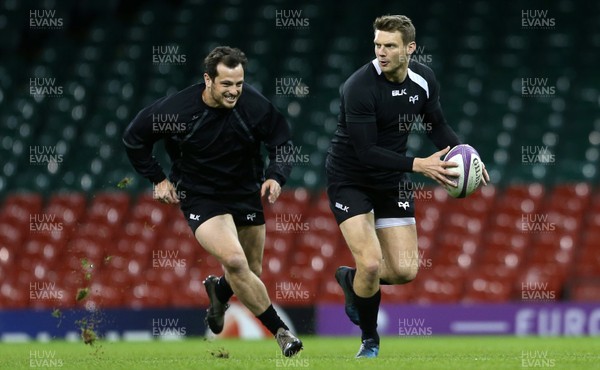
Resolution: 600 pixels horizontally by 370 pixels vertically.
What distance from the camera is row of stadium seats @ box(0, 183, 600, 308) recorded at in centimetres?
1627

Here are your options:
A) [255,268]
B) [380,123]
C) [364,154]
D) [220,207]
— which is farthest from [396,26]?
[255,268]

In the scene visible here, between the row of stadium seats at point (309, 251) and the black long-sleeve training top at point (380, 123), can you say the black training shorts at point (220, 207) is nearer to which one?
the black long-sleeve training top at point (380, 123)

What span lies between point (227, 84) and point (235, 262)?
1.30m

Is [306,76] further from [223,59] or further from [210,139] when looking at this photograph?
[223,59]

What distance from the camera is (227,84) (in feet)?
28.7

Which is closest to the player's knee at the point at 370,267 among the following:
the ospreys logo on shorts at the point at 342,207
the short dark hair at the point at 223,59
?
the ospreys logo on shorts at the point at 342,207

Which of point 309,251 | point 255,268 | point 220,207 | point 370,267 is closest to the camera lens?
point 370,267

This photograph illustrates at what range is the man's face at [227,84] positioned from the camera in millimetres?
8711

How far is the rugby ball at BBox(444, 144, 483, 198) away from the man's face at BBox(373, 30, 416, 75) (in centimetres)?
77

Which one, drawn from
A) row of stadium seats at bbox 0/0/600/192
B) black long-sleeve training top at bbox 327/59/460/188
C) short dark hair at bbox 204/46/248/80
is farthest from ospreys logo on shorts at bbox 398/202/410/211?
row of stadium seats at bbox 0/0/600/192

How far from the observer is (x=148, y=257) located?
Answer: 17797mm

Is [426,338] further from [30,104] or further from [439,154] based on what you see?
[30,104]

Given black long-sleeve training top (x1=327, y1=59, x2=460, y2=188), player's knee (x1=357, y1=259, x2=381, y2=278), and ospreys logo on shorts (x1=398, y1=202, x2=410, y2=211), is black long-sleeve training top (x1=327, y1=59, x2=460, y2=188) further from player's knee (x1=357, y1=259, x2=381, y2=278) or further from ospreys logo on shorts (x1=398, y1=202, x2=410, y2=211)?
player's knee (x1=357, y1=259, x2=381, y2=278)

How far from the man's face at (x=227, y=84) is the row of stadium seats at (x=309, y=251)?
692 centimetres
